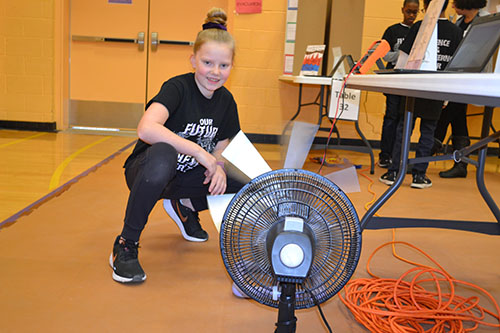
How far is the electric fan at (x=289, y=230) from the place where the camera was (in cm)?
89

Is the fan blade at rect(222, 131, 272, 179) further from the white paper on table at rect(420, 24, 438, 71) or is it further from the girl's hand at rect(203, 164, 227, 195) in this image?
the white paper on table at rect(420, 24, 438, 71)

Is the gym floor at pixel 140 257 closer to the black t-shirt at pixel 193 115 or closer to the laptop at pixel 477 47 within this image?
the black t-shirt at pixel 193 115

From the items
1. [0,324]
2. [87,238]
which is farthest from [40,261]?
[0,324]

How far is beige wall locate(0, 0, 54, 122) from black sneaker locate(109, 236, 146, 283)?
3621 millimetres

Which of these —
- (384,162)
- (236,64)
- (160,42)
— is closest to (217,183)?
(384,162)

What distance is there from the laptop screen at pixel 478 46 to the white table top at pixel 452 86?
0.40m

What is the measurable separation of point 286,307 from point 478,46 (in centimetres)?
121

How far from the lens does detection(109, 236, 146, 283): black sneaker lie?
1.48 m

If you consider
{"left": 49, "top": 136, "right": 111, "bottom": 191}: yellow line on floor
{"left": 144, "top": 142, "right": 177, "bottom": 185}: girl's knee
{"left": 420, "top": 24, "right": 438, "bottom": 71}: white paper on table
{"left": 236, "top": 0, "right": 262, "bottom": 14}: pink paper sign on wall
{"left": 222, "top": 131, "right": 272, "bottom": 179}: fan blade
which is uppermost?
{"left": 236, "top": 0, "right": 262, "bottom": 14}: pink paper sign on wall

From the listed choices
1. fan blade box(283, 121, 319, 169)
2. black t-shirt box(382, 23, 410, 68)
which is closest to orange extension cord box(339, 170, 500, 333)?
fan blade box(283, 121, 319, 169)

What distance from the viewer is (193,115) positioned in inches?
63.0

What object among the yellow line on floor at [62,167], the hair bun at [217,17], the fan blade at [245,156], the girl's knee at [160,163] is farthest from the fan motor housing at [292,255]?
the yellow line on floor at [62,167]

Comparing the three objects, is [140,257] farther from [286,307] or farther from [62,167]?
[62,167]

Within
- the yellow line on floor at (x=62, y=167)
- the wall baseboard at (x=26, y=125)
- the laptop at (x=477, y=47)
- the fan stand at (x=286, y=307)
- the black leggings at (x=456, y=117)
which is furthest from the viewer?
the wall baseboard at (x=26, y=125)
